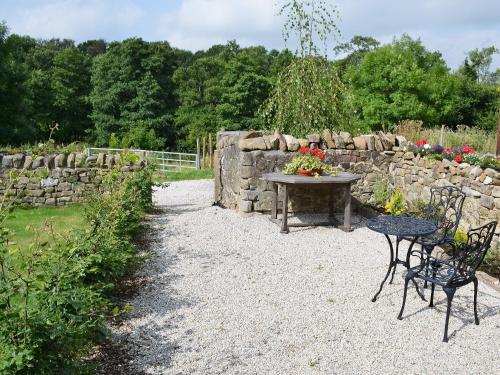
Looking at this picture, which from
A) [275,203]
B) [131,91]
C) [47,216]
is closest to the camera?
[275,203]

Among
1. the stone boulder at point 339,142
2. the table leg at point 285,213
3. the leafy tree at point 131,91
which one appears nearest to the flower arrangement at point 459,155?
the stone boulder at point 339,142

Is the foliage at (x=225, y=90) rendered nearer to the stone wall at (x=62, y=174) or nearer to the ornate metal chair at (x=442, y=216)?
the stone wall at (x=62, y=174)

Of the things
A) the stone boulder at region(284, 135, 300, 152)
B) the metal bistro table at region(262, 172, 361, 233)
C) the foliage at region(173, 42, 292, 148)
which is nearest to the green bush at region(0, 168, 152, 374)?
the metal bistro table at region(262, 172, 361, 233)

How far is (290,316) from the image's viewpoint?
4.08m

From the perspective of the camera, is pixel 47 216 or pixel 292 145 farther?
pixel 47 216

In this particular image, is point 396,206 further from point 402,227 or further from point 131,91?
point 131,91

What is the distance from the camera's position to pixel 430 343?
363 centimetres

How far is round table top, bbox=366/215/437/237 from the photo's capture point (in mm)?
4074

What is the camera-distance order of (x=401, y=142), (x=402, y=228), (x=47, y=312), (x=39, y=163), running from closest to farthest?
(x=47, y=312) → (x=402, y=228) → (x=401, y=142) → (x=39, y=163)

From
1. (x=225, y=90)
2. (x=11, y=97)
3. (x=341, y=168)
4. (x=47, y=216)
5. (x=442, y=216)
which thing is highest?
(x=225, y=90)

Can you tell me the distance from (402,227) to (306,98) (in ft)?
19.9

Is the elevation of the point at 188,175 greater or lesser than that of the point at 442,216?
lesser

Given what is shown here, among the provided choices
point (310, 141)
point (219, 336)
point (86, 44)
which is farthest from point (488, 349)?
point (86, 44)

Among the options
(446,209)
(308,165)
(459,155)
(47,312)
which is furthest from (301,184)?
(47,312)
